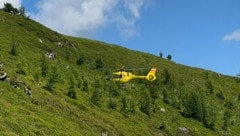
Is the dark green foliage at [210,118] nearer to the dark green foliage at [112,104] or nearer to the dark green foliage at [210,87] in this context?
the dark green foliage at [210,87]

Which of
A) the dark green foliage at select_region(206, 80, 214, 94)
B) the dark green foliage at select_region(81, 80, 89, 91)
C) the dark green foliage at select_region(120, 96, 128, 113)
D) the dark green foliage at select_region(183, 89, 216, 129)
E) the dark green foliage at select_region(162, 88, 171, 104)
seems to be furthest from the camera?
the dark green foliage at select_region(206, 80, 214, 94)

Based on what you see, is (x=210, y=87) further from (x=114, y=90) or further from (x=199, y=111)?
(x=114, y=90)

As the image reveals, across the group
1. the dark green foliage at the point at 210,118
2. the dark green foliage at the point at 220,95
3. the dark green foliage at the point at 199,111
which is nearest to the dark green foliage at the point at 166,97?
the dark green foliage at the point at 199,111

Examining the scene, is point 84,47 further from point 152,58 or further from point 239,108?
point 239,108

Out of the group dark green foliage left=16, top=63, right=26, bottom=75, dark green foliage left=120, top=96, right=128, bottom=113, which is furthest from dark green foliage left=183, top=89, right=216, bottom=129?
dark green foliage left=16, top=63, right=26, bottom=75

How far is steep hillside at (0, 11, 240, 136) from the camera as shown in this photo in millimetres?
62750

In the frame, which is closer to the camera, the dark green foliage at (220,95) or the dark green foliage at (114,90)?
the dark green foliage at (114,90)

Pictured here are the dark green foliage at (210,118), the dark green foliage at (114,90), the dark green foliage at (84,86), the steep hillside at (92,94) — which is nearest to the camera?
the steep hillside at (92,94)

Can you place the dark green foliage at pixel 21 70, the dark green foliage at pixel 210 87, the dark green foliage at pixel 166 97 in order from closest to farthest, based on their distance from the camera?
the dark green foliage at pixel 21 70, the dark green foliage at pixel 166 97, the dark green foliage at pixel 210 87

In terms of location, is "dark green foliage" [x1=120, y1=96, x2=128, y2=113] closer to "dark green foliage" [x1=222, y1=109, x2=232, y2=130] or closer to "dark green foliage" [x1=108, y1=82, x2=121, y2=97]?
"dark green foliage" [x1=108, y1=82, x2=121, y2=97]

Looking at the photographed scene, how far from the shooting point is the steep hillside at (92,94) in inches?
2470

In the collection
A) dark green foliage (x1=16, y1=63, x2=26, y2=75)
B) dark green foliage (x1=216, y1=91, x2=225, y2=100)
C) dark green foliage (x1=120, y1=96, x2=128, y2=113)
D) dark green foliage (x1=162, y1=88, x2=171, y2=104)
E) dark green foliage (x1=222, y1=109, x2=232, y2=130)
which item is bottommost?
dark green foliage (x1=222, y1=109, x2=232, y2=130)

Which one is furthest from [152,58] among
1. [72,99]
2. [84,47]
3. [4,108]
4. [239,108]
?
[4,108]

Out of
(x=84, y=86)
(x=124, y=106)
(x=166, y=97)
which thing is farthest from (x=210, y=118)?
(x=84, y=86)
